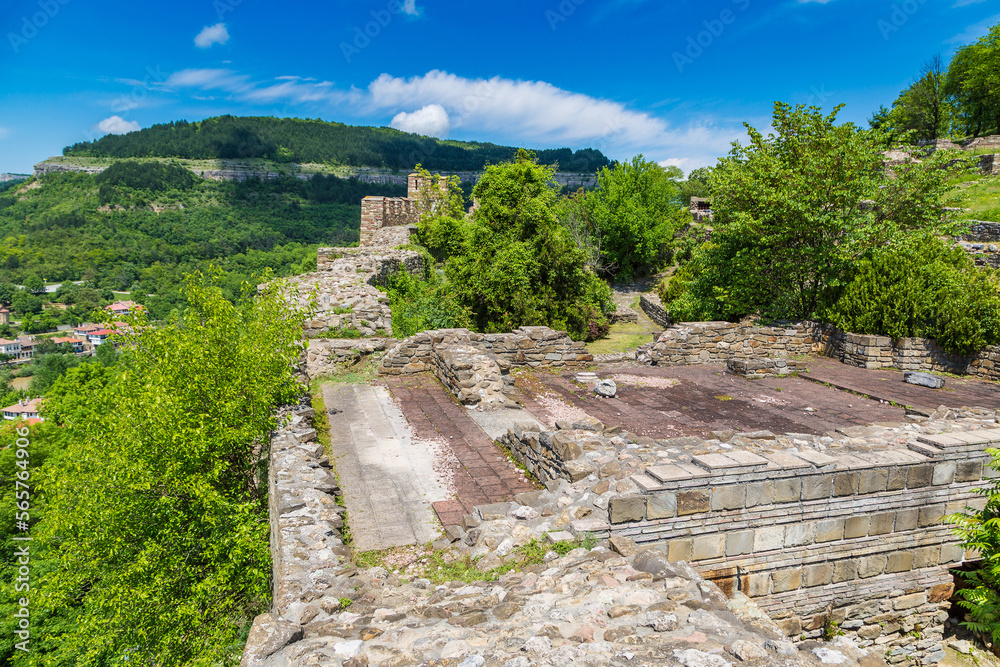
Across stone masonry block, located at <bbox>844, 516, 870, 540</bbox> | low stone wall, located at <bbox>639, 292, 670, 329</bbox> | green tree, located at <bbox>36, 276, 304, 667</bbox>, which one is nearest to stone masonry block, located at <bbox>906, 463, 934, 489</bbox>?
stone masonry block, located at <bbox>844, 516, 870, 540</bbox>

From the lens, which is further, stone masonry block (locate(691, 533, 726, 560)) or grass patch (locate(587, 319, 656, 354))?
grass patch (locate(587, 319, 656, 354))

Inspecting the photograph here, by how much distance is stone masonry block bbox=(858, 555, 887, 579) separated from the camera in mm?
5379

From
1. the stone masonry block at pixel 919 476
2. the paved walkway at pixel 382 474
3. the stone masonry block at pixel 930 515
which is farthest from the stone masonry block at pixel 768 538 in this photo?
the paved walkway at pixel 382 474

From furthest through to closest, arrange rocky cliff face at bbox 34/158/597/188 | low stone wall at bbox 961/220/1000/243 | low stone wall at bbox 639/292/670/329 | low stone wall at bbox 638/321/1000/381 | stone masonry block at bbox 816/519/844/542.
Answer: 1. rocky cliff face at bbox 34/158/597/188
2. low stone wall at bbox 639/292/670/329
3. low stone wall at bbox 961/220/1000/243
4. low stone wall at bbox 638/321/1000/381
5. stone masonry block at bbox 816/519/844/542

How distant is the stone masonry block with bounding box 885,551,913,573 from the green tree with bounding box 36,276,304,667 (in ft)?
21.5

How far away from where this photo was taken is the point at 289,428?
7.24m

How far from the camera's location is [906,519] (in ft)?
17.8

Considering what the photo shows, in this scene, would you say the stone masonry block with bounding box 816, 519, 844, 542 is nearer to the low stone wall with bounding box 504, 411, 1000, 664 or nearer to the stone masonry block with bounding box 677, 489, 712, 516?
the low stone wall with bounding box 504, 411, 1000, 664

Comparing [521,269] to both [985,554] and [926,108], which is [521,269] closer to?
[985,554]

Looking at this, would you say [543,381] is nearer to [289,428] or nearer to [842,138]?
[289,428]

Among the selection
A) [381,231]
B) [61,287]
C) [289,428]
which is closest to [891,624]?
[289,428]

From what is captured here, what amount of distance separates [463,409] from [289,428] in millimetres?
2794

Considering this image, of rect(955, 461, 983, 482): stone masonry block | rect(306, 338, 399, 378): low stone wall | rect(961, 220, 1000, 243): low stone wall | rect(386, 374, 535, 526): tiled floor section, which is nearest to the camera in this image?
rect(955, 461, 983, 482): stone masonry block

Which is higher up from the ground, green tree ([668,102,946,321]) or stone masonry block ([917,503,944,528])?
green tree ([668,102,946,321])
